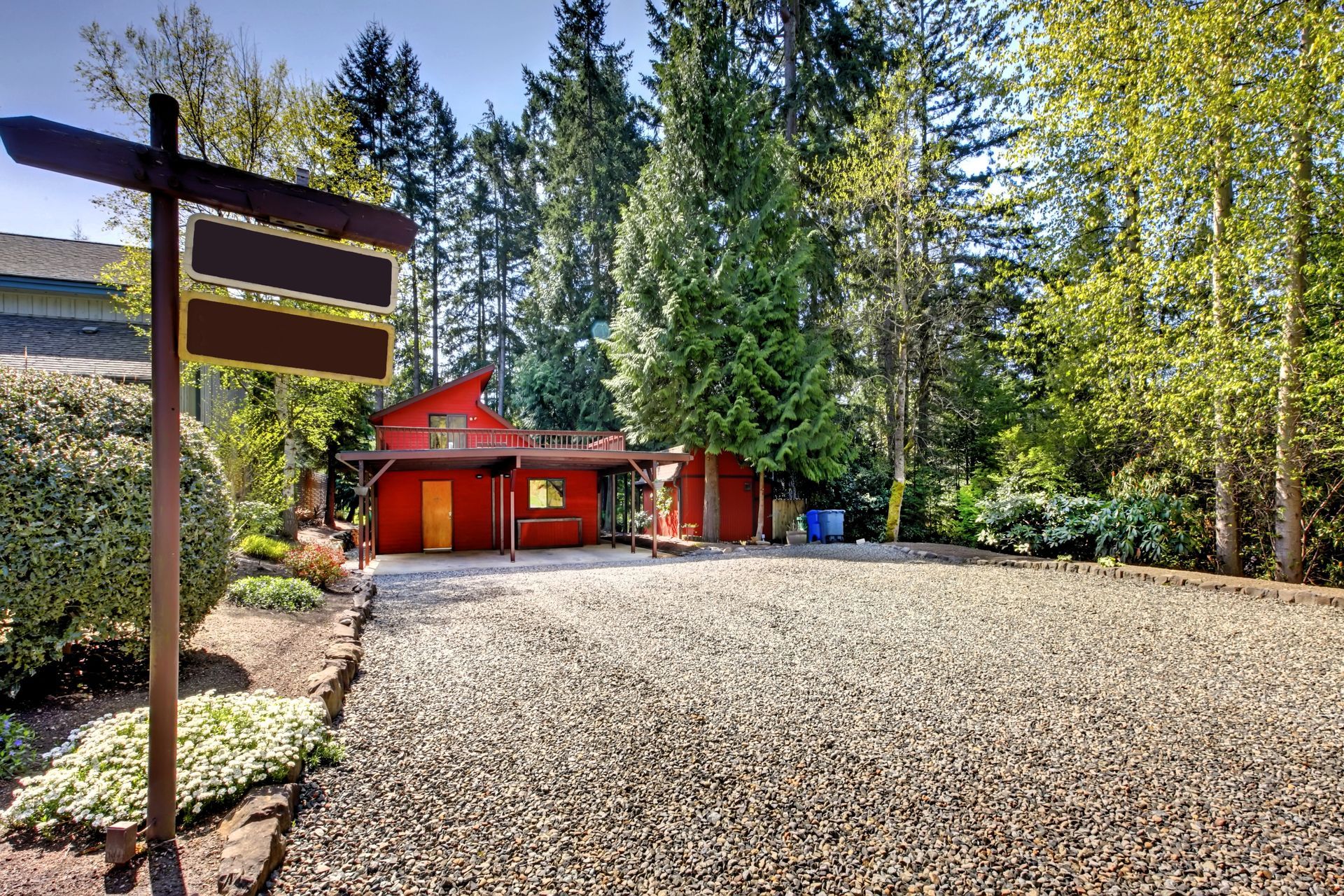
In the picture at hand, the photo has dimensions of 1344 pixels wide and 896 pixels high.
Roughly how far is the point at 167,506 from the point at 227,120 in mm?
12852

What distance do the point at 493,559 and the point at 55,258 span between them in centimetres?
1277

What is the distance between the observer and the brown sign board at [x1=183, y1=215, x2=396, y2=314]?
2236 mm

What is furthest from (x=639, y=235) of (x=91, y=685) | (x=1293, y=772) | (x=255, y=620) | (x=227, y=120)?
(x=1293, y=772)

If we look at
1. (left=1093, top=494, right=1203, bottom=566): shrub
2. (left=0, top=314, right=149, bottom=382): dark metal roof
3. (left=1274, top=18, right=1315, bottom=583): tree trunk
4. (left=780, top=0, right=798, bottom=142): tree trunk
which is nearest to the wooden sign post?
(left=1274, top=18, right=1315, bottom=583): tree trunk

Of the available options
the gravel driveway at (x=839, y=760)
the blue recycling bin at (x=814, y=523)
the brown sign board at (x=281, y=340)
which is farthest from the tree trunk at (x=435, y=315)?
the brown sign board at (x=281, y=340)

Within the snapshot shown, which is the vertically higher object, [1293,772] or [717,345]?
[717,345]

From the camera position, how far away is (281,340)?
2.35 m

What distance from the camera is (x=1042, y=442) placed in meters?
11.9

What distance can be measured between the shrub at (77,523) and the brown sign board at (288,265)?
2.37 meters

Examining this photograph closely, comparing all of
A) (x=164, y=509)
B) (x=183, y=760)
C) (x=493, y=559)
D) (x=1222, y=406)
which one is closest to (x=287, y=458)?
(x=493, y=559)

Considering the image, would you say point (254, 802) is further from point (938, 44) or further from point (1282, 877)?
point (938, 44)

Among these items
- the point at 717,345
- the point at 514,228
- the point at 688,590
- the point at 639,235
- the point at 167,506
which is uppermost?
the point at 514,228

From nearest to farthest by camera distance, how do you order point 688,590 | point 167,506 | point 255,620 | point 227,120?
point 167,506 < point 255,620 < point 688,590 < point 227,120

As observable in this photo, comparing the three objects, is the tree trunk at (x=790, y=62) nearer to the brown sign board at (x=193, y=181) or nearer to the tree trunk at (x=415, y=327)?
the tree trunk at (x=415, y=327)
